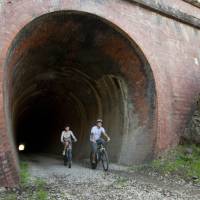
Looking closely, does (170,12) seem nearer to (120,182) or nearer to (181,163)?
(181,163)

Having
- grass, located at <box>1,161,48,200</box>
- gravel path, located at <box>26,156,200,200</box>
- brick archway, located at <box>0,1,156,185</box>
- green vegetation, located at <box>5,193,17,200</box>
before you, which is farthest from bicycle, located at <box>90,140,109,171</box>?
green vegetation, located at <box>5,193,17,200</box>

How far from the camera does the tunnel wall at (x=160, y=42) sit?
27.0ft

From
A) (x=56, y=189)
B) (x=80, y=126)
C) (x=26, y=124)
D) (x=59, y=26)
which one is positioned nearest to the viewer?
(x=56, y=189)

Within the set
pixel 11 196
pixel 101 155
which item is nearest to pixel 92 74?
pixel 101 155

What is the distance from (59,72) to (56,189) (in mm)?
6402

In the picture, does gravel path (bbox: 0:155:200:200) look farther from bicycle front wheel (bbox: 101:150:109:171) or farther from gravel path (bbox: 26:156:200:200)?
bicycle front wheel (bbox: 101:150:109:171)

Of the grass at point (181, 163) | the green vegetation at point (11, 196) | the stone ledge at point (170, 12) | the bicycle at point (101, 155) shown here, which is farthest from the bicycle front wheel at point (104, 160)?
the stone ledge at point (170, 12)

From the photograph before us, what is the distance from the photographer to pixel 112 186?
735 centimetres

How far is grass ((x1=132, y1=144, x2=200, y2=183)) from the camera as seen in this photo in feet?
29.0

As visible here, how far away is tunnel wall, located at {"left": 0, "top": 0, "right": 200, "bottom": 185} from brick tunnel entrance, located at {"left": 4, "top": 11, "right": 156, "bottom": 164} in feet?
0.70

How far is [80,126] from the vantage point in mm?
15414

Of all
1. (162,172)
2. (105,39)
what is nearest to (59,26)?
(105,39)

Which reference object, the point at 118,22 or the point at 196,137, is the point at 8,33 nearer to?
the point at 118,22

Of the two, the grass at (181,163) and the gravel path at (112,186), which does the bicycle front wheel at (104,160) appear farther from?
the grass at (181,163)
